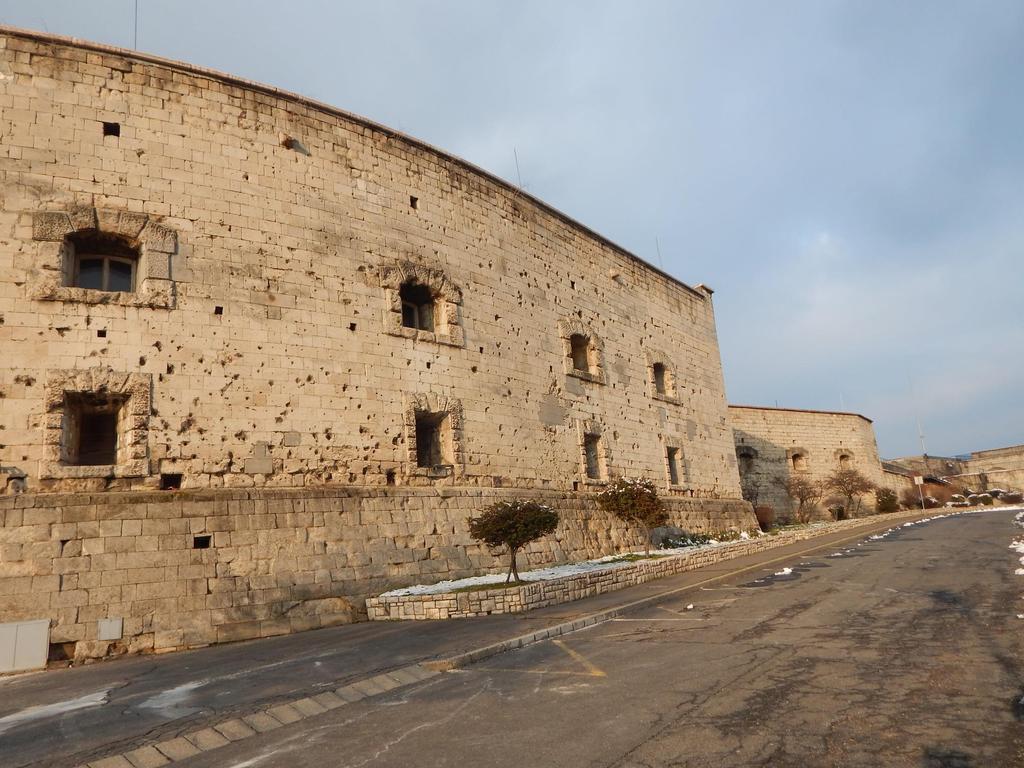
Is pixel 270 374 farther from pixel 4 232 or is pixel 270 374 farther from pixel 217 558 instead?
pixel 4 232

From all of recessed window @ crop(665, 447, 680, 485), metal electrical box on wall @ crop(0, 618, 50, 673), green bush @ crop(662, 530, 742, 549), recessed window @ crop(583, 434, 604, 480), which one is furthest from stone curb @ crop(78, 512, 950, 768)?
recessed window @ crop(665, 447, 680, 485)

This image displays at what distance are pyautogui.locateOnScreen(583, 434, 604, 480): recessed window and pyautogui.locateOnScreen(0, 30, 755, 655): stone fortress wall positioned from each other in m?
1.47

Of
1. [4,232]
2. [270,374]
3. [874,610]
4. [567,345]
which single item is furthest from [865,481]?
[4,232]

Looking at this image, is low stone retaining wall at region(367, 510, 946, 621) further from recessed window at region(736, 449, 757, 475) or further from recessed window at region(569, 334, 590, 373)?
recessed window at region(736, 449, 757, 475)

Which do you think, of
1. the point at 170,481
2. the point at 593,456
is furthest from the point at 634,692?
the point at 593,456

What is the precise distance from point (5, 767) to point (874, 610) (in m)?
8.70

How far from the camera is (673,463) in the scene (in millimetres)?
21844

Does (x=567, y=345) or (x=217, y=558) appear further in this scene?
(x=567, y=345)

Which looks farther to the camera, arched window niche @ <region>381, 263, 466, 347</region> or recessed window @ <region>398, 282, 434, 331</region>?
recessed window @ <region>398, 282, 434, 331</region>

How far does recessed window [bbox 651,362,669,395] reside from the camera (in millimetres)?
22453

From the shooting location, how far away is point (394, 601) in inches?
412

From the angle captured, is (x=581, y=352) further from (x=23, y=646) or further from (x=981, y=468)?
(x=981, y=468)

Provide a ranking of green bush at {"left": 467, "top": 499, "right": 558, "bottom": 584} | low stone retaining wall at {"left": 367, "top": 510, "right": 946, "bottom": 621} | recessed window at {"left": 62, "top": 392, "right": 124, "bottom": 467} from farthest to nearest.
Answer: green bush at {"left": 467, "top": 499, "right": 558, "bottom": 584}
recessed window at {"left": 62, "top": 392, "right": 124, "bottom": 467}
low stone retaining wall at {"left": 367, "top": 510, "right": 946, "bottom": 621}

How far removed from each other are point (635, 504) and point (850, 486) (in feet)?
81.6
